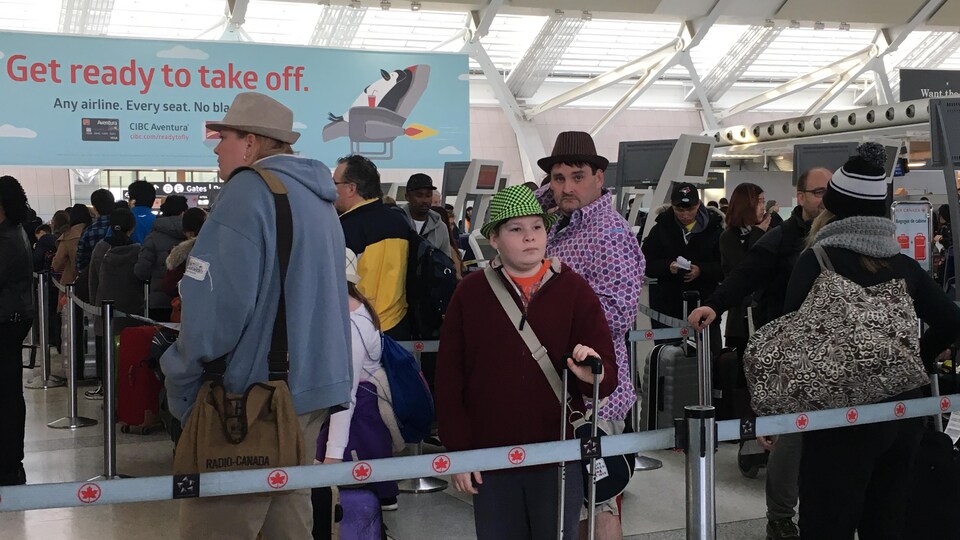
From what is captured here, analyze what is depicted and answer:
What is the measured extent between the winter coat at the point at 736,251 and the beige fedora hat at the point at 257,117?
4016 millimetres

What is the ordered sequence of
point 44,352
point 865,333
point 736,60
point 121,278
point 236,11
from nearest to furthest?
point 865,333 < point 121,278 < point 44,352 < point 236,11 < point 736,60

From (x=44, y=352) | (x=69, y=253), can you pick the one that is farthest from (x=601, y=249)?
(x=69, y=253)

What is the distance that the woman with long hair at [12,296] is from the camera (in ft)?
17.0

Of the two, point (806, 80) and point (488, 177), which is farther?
point (806, 80)

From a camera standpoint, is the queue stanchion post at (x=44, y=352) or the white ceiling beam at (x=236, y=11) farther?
the white ceiling beam at (x=236, y=11)

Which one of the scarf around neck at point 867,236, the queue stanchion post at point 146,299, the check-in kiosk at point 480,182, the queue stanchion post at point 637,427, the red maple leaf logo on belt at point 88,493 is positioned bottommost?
the queue stanchion post at point 637,427

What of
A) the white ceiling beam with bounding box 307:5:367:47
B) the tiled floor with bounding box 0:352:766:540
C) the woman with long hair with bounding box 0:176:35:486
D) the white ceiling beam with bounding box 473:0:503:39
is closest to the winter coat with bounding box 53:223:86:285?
the tiled floor with bounding box 0:352:766:540

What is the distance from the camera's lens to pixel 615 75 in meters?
23.6

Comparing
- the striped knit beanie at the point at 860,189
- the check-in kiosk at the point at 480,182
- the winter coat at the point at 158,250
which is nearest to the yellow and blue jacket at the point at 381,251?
the striped knit beanie at the point at 860,189

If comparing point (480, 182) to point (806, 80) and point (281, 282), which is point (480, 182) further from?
point (806, 80)

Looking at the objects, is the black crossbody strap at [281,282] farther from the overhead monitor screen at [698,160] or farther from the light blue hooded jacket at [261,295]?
the overhead monitor screen at [698,160]

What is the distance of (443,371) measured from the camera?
2865mm

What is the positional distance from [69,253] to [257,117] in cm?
775

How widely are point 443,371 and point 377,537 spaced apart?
1044mm
